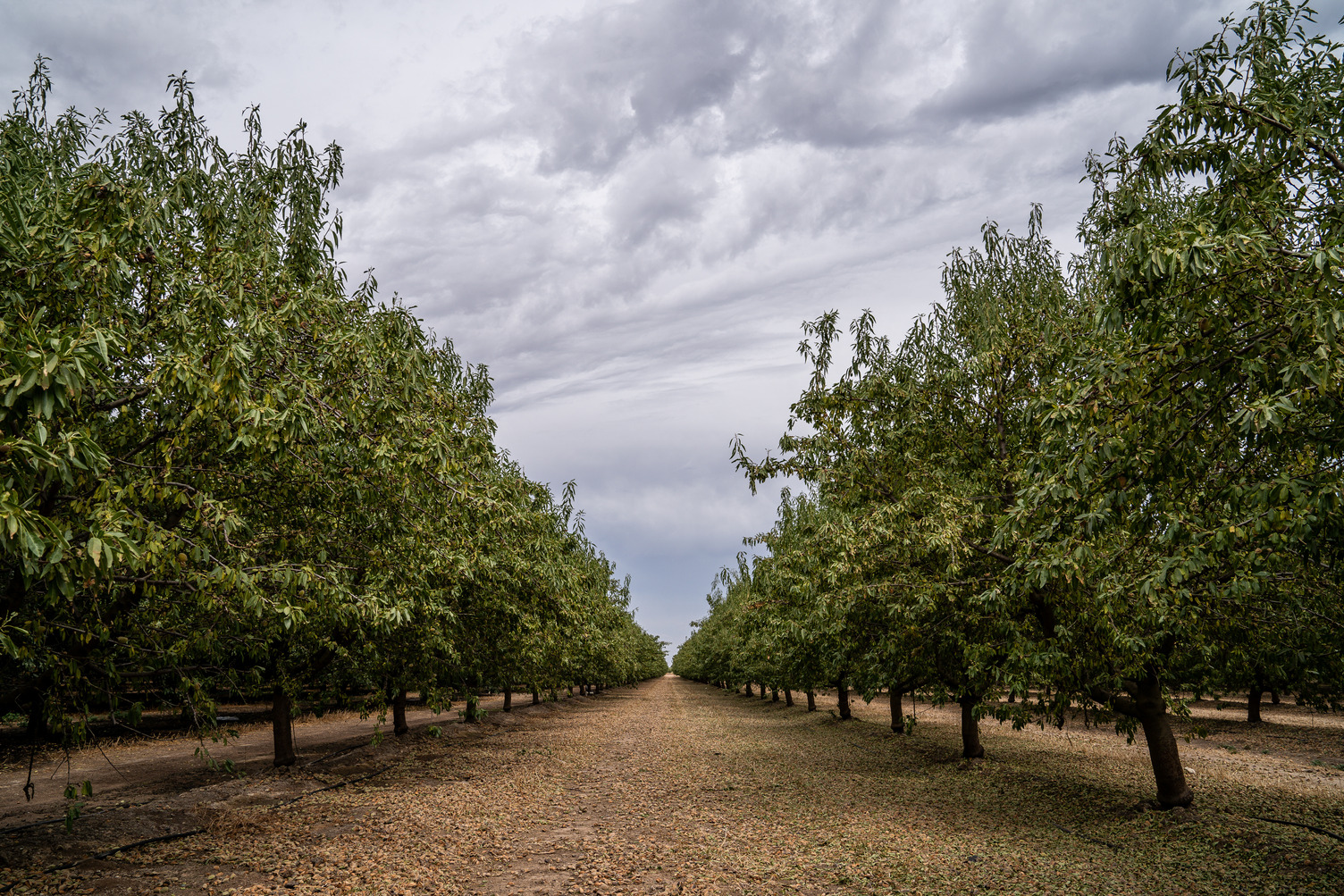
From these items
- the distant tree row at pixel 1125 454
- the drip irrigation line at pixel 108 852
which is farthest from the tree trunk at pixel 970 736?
the drip irrigation line at pixel 108 852

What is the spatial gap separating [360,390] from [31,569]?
4226 millimetres

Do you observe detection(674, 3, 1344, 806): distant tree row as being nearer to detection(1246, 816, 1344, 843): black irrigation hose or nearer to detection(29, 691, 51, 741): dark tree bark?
detection(1246, 816, 1344, 843): black irrigation hose

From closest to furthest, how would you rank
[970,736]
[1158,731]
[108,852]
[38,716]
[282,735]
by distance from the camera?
[38,716], [108,852], [1158,731], [282,735], [970,736]

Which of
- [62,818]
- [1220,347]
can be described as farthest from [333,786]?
[1220,347]

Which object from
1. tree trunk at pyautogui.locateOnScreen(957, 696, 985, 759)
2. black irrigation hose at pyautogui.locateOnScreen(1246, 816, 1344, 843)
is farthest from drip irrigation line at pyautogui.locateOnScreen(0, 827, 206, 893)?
tree trunk at pyautogui.locateOnScreen(957, 696, 985, 759)

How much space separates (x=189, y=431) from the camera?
7070mm

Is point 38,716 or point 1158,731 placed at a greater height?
point 38,716

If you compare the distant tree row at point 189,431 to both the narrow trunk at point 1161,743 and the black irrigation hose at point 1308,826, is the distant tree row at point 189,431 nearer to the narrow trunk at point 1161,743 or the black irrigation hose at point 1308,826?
the narrow trunk at point 1161,743

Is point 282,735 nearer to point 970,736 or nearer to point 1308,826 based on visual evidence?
point 970,736

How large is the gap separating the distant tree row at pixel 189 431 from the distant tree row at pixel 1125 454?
21.9 ft

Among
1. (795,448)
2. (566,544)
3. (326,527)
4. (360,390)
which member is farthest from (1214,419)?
(566,544)

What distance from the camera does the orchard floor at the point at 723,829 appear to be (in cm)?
861

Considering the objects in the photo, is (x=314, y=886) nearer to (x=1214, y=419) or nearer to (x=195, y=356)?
(x=195, y=356)

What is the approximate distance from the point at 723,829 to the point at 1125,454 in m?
8.65
